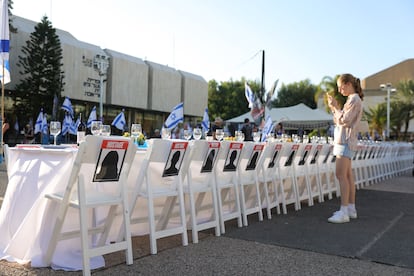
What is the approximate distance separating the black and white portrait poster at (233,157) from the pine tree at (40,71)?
2480 cm

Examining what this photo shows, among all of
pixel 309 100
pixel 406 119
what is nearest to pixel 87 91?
pixel 406 119

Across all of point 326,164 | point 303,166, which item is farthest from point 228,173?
point 326,164

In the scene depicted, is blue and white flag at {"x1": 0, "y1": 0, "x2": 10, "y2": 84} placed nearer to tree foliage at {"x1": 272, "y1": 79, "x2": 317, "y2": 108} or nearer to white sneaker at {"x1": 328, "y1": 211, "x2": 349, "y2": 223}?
white sneaker at {"x1": 328, "y1": 211, "x2": 349, "y2": 223}

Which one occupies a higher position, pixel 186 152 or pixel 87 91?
pixel 87 91

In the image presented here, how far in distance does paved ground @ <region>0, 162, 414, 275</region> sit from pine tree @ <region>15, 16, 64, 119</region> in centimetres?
2478

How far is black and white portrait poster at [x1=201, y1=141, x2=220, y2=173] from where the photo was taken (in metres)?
4.63

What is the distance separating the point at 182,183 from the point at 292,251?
4.07ft

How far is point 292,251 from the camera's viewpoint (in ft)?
13.4

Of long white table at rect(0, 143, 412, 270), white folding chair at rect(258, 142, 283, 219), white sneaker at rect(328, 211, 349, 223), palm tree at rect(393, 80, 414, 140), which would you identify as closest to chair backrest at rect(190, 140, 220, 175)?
A: white folding chair at rect(258, 142, 283, 219)

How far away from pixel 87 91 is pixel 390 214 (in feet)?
91.5

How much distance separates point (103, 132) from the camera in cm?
441

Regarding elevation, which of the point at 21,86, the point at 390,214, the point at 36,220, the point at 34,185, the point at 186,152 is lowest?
the point at 390,214

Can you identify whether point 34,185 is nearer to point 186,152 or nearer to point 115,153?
point 115,153

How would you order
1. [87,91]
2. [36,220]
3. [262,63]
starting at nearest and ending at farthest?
[36,220] → [262,63] → [87,91]
